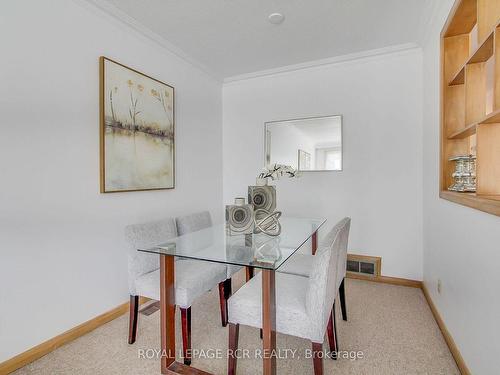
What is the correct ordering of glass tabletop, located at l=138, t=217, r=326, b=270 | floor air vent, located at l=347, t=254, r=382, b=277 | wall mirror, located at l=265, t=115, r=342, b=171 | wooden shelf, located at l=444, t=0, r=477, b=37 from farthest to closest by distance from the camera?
wall mirror, located at l=265, t=115, r=342, b=171, floor air vent, located at l=347, t=254, r=382, b=277, wooden shelf, located at l=444, t=0, r=477, b=37, glass tabletop, located at l=138, t=217, r=326, b=270

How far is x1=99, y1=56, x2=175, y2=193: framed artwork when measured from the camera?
7.32 feet

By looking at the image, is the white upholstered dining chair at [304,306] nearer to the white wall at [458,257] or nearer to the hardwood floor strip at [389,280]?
the white wall at [458,257]

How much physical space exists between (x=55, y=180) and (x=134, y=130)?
78 cm

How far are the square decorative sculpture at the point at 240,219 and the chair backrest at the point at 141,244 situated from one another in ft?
1.59

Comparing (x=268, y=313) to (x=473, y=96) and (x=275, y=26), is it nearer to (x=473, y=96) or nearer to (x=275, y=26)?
(x=473, y=96)

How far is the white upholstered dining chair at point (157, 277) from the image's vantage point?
5.66ft

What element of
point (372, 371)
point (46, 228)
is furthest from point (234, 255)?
point (46, 228)

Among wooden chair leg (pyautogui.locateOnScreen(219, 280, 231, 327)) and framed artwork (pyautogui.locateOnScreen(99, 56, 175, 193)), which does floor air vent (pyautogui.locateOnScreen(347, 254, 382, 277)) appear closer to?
wooden chair leg (pyautogui.locateOnScreen(219, 280, 231, 327))

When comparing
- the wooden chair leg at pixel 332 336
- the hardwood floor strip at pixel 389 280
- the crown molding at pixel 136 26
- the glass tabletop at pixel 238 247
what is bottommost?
the hardwood floor strip at pixel 389 280

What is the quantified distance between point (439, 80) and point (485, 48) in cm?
77

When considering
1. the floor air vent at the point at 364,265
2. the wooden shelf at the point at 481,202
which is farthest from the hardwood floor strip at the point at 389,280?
the wooden shelf at the point at 481,202

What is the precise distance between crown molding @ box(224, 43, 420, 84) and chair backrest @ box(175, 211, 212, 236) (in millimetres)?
1941

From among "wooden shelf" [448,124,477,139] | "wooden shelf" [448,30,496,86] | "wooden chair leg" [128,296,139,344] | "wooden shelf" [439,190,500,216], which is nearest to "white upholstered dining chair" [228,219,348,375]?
"wooden shelf" [439,190,500,216]

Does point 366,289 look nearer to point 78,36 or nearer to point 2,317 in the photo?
point 2,317
